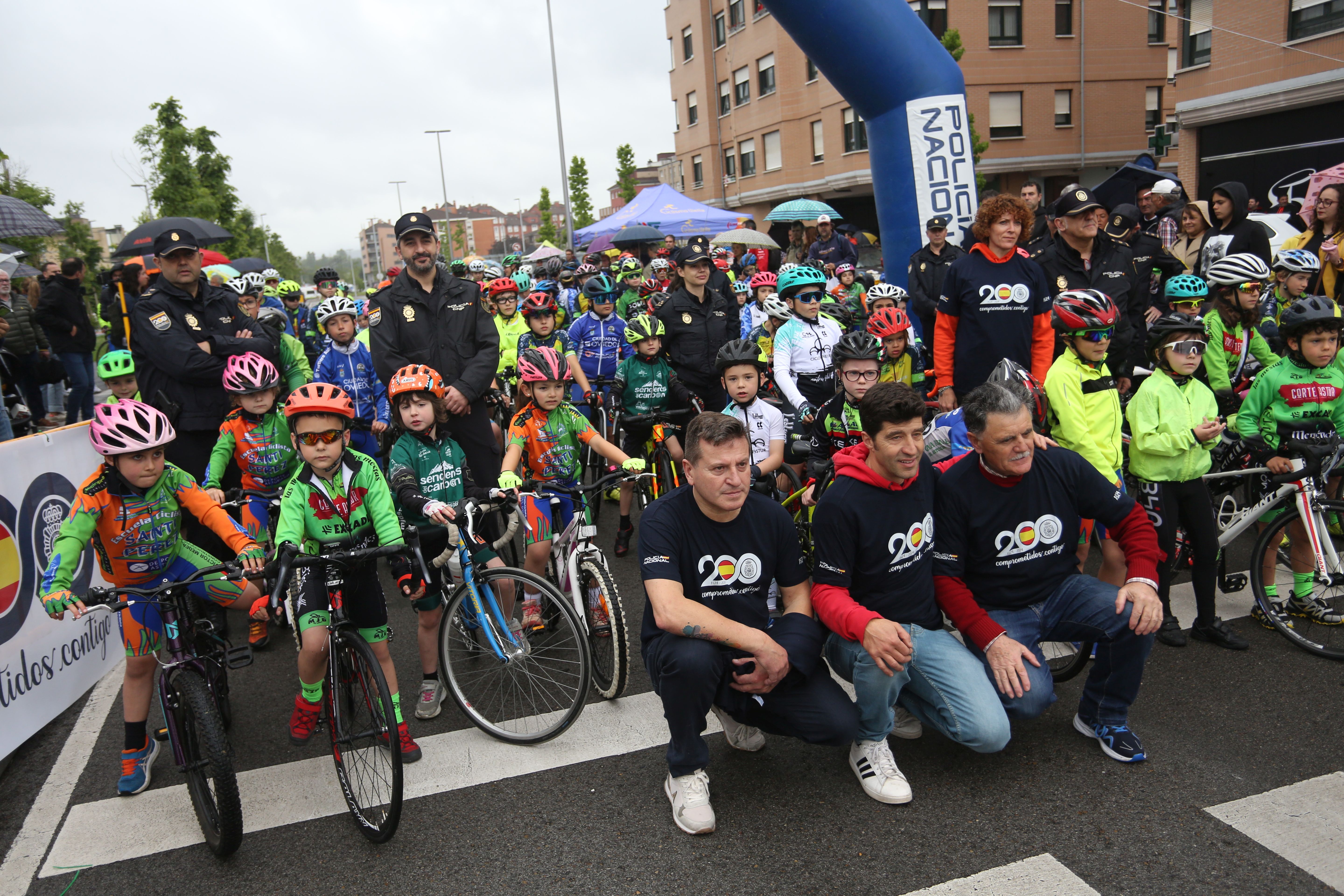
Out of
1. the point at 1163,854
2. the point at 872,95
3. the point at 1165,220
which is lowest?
the point at 1163,854

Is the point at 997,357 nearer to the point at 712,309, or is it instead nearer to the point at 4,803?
the point at 712,309

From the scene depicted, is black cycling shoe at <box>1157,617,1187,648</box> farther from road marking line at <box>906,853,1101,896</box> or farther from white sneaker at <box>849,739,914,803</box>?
road marking line at <box>906,853,1101,896</box>

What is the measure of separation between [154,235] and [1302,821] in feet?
34.8

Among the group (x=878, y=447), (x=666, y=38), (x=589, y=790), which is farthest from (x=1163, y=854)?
(x=666, y=38)

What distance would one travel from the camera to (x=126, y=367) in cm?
630

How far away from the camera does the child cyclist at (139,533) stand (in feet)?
13.1

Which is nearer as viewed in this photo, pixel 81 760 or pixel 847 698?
pixel 847 698

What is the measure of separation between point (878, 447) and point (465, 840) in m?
2.44

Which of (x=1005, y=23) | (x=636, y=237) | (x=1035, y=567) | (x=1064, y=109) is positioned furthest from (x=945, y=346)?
(x=1064, y=109)

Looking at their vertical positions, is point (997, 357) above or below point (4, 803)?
above

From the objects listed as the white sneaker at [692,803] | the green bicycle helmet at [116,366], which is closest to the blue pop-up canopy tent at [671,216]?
the green bicycle helmet at [116,366]

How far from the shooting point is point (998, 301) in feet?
18.9

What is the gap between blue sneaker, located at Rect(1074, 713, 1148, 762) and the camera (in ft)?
12.5

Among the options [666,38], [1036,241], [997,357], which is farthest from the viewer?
[666,38]
